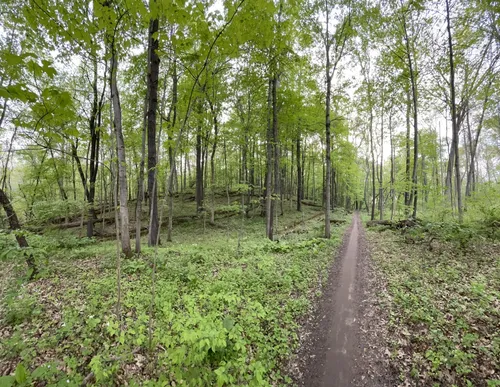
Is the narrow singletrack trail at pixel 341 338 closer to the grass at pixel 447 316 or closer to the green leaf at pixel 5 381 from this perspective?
the grass at pixel 447 316

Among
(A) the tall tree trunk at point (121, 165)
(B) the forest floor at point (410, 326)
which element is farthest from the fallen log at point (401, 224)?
(A) the tall tree trunk at point (121, 165)

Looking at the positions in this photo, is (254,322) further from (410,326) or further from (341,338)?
(410,326)

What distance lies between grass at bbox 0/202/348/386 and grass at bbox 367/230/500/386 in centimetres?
189

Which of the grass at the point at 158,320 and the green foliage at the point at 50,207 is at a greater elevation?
the green foliage at the point at 50,207

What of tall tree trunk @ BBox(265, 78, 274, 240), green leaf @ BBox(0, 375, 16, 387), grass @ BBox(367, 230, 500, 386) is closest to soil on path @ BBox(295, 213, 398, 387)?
grass @ BBox(367, 230, 500, 386)

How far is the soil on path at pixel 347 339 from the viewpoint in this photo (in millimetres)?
3498

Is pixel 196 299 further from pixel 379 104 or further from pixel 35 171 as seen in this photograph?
pixel 379 104

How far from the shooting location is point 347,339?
4250 mm

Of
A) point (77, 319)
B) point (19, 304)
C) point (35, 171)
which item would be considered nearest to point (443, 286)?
point (77, 319)

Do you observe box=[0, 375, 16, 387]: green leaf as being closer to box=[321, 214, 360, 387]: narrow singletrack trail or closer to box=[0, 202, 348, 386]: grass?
box=[0, 202, 348, 386]: grass

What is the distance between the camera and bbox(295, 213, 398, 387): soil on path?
138 inches

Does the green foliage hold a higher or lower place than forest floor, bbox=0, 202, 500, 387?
higher

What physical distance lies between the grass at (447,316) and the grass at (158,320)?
74.5 inches

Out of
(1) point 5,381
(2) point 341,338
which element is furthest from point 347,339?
(1) point 5,381
